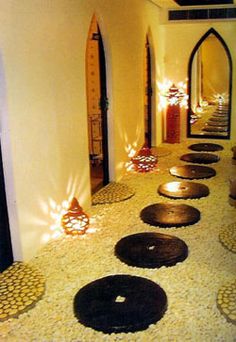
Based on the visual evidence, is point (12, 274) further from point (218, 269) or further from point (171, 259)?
point (218, 269)

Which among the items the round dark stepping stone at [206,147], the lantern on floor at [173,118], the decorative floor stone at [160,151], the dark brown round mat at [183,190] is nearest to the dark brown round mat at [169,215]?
the dark brown round mat at [183,190]

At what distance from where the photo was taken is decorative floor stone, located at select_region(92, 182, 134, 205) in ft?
14.2

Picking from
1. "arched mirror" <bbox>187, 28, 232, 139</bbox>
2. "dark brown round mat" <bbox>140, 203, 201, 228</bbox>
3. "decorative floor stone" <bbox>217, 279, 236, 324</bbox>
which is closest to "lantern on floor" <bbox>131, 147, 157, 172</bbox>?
"dark brown round mat" <bbox>140, 203, 201, 228</bbox>

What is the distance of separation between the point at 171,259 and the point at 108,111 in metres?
2.26

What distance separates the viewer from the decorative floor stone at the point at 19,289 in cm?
246

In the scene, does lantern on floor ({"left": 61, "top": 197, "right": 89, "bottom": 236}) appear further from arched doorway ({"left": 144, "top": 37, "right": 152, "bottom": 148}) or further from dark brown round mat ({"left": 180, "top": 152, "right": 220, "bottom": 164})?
arched doorway ({"left": 144, "top": 37, "right": 152, "bottom": 148})

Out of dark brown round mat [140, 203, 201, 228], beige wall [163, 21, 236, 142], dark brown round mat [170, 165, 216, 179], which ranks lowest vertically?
dark brown round mat [140, 203, 201, 228]

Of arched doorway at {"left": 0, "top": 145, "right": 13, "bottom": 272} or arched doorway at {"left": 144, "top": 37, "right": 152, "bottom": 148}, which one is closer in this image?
arched doorway at {"left": 0, "top": 145, "right": 13, "bottom": 272}

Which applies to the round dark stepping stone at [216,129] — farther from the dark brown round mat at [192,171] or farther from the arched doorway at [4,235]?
the arched doorway at [4,235]

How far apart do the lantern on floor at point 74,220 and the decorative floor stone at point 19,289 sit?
61 cm

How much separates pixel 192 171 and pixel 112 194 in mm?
1224

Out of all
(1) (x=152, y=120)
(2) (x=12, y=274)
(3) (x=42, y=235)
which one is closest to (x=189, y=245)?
(3) (x=42, y=235)

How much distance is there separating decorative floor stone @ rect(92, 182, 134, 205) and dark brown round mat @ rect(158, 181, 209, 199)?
36 centimetres

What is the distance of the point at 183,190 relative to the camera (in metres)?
4.52
